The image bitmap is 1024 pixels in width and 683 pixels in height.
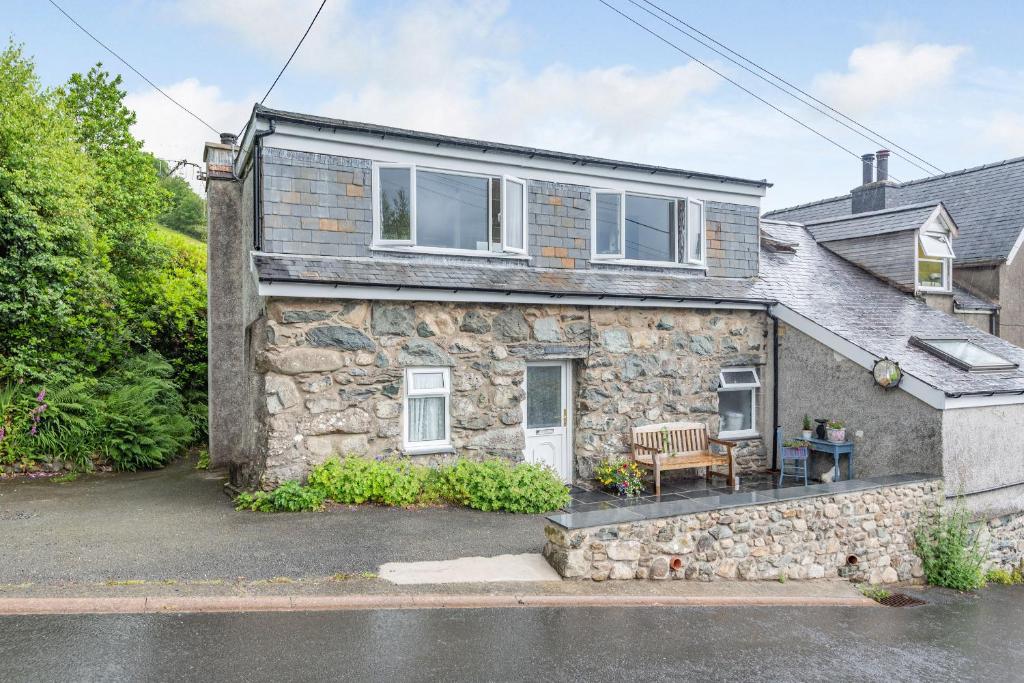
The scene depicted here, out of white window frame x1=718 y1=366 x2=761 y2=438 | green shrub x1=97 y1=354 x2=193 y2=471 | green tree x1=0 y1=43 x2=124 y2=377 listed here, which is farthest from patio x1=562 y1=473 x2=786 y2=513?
green tree x1=0 y1=43 x2=124 y2=377

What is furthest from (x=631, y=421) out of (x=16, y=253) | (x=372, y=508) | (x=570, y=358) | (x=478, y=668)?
(x=16, y=253)

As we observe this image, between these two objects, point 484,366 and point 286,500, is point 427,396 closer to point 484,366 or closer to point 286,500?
point 484,366

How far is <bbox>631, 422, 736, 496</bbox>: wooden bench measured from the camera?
1067 cm

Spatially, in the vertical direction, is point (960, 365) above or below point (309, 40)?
below

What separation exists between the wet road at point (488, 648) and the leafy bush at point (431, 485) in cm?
287

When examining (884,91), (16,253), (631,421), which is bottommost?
(631,421)

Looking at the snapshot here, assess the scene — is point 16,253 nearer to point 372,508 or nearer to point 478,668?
Answer: point 372,508

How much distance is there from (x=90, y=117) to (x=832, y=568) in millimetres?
19558

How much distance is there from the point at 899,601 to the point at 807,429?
3.53m

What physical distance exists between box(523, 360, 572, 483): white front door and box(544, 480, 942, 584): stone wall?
3.43 meters

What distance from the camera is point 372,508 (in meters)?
8.83

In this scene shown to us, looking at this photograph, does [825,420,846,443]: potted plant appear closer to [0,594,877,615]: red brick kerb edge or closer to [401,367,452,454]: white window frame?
[0,594,877,615]: red brick kerb edge

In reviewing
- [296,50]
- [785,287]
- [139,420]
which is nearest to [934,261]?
[785,287]

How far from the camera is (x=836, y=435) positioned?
10.7 meters
